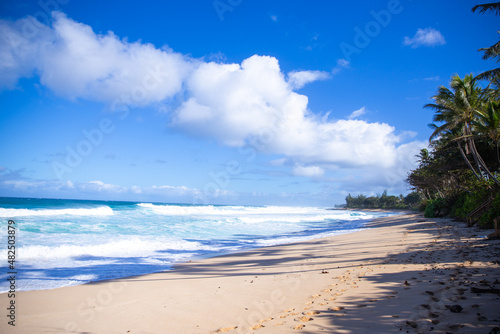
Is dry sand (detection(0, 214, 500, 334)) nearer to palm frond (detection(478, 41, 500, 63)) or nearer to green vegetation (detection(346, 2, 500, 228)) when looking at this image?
green vegetation (detection(346, 2, 500, 228))

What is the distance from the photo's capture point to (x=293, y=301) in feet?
15.6

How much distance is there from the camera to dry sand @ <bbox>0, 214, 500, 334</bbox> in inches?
132

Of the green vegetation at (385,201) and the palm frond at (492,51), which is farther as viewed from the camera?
the green vegetation at (385,201)

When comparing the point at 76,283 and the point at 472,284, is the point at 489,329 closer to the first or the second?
the point at 472,284

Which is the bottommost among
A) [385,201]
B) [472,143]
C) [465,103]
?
[385,201]

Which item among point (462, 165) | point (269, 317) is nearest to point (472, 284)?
point (269, 317)

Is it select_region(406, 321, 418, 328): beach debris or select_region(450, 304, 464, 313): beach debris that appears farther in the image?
select_region(450, 304, 464, 313): beach debris

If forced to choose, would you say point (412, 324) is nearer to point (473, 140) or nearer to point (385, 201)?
point (473, 140)

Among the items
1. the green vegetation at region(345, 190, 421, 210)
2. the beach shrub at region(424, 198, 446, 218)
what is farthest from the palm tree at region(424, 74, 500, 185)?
the green vegetation at region(345, 190, 421, 210)

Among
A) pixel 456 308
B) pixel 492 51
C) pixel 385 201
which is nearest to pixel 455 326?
pixel 456 308

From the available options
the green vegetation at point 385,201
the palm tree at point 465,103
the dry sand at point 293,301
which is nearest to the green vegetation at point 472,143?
the palm tree at point 465,103

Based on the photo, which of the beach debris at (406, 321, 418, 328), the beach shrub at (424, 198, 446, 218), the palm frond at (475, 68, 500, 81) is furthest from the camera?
the beach shrub at (424, 198, 446, 218)

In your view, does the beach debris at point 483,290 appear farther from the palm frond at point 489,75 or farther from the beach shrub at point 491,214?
the palm frond at point 489,75

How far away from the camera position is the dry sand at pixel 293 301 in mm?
3363
